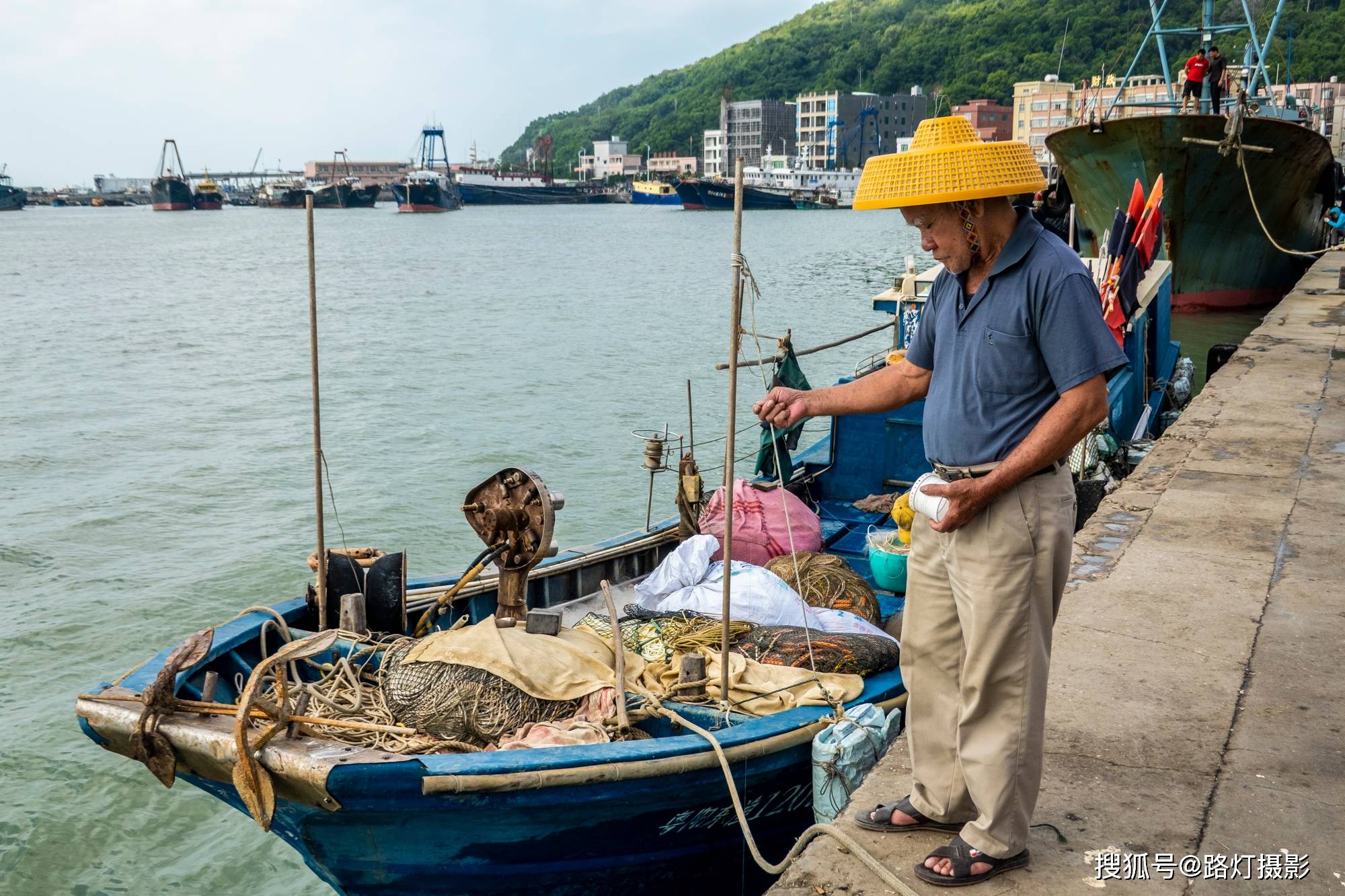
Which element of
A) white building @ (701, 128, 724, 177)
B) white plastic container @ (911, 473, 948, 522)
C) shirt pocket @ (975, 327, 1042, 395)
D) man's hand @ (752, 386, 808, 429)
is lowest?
white plastic container @ (911, 473, 948, 522)

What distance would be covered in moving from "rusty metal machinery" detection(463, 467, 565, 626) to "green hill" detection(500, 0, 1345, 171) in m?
24.7

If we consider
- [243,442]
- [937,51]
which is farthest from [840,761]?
[937,51]

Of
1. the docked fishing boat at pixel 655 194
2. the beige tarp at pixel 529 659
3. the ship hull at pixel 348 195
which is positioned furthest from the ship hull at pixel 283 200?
the beige tarp at pixel 529 659

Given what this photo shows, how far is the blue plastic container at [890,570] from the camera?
6500 mm

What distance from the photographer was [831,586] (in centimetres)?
576

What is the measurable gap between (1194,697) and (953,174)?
2.37m

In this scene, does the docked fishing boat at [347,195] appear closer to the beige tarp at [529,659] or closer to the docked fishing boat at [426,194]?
the docked fishing boat at [426,194]

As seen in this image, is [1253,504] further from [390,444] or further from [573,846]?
[390,444]

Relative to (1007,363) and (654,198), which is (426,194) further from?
(1007,363)

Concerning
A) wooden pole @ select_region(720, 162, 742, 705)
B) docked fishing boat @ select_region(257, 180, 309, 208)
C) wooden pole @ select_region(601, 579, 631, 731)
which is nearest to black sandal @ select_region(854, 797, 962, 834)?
wooden pole @ select_region(720, 162, 742, 705)

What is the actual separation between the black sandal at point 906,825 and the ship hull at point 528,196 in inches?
5506

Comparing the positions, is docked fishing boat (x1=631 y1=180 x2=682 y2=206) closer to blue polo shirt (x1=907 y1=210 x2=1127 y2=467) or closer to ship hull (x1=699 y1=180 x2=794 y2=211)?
ship hull (x1=699 y1=180 x2=794 y2=211)

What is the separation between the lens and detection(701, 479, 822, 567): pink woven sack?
22.5 feet

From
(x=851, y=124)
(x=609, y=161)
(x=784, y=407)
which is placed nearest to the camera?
(x=784, y=407)
